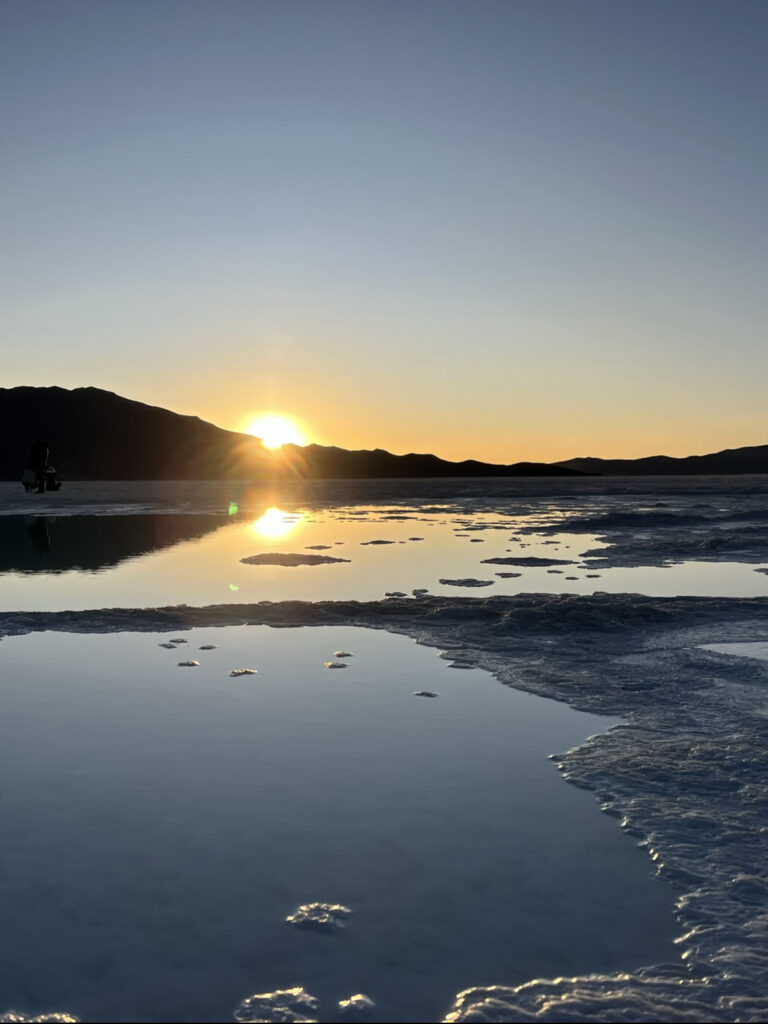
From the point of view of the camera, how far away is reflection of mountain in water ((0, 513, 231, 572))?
27047 mm

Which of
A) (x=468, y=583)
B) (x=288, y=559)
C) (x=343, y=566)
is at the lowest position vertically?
(x=468, y=583)

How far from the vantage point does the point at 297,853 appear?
6020mm

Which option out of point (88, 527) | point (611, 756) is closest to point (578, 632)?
point (611, 756)

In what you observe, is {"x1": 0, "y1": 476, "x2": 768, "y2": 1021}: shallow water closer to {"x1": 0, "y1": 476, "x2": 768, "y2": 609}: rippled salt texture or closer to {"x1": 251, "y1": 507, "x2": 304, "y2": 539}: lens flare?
{"x1": 0, "y1": 476, "x2": 768, "y2": 609}: rippled salt texture

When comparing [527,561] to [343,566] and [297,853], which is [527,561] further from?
[297,853]

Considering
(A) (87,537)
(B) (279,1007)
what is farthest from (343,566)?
(B) (279,1007)

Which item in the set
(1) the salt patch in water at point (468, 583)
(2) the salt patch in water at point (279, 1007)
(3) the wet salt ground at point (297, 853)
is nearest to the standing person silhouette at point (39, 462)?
(1) the salt patch in water at point (468, 583)

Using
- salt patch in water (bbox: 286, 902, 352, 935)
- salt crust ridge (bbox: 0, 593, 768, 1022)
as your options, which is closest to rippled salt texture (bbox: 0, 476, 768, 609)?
salt crust ridge (bbox: 0, 593, 768, 1022)

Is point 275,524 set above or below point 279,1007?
above

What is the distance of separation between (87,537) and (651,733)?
32.5 metres

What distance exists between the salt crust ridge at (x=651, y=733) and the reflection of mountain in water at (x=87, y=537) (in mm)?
10960

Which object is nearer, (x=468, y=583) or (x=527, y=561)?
(x=468, y=583)

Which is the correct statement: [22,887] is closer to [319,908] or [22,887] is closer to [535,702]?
[319,908]

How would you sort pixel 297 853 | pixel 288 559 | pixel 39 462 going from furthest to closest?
pixel 39 462 → pixel 288 559 → pixel 297 853
